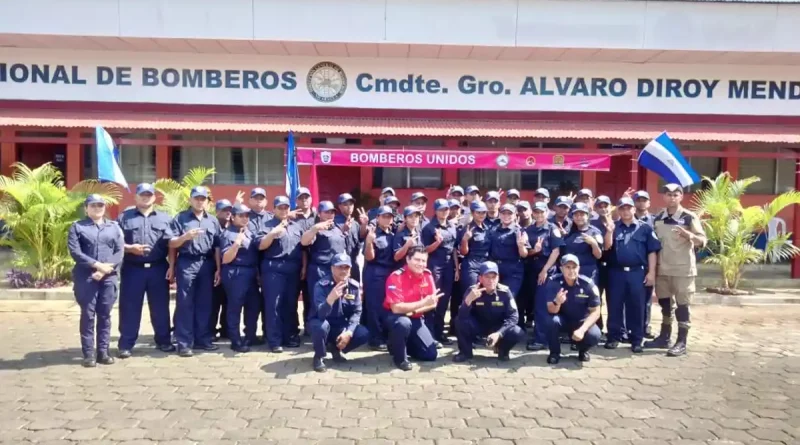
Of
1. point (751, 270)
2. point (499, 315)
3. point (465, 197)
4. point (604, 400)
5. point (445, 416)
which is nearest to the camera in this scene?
point (445, 416)

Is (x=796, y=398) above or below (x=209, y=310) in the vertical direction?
Answer: below

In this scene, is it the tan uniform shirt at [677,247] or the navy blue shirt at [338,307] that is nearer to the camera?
the navy blue shirt at [338,307]

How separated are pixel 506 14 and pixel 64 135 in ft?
32.2

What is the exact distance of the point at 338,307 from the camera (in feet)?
21.1

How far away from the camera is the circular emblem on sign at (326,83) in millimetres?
14094

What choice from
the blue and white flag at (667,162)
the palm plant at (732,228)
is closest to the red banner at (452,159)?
the blue and white flag at (667,162)

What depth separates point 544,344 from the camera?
7180 millimetres

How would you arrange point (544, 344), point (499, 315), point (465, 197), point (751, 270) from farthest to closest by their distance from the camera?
point (751, 270) → point (465, 197) → point (544, 344) → point (499, 315)

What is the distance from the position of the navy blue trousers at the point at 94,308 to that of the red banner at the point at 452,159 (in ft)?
16.2

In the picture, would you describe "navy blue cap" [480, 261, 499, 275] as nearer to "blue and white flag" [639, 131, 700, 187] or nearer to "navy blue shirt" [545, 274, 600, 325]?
"navy blue shirt" [545, 274, 600, 325]

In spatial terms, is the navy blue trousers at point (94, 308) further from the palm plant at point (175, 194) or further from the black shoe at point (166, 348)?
the palm plant at point (175, 194)

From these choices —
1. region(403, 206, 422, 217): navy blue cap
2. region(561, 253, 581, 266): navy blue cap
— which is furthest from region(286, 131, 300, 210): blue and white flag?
region(561, 253, 581, 266): navy blue cap

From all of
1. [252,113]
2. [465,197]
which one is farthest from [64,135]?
[465,197]

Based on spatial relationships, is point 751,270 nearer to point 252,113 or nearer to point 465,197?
point 465,197
